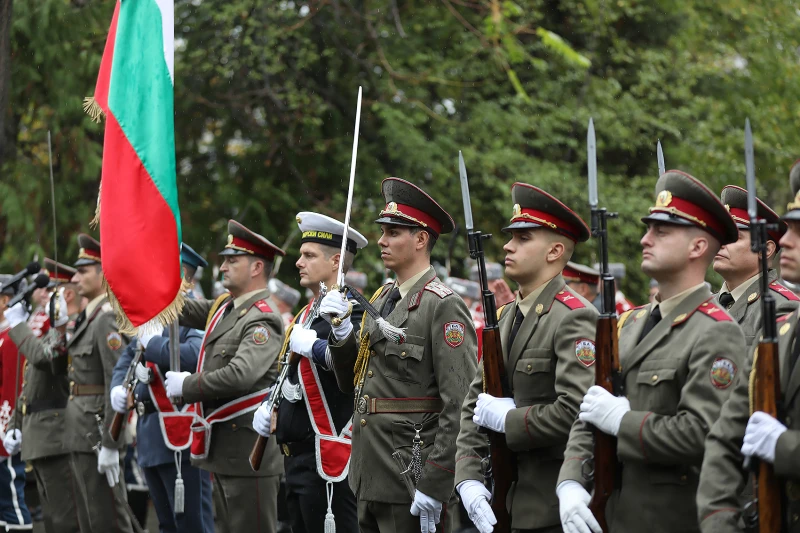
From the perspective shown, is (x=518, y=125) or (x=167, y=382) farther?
(x=518, y=125)

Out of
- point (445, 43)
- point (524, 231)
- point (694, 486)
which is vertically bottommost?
point (445, 43)

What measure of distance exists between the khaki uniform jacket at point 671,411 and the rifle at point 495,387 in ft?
2.01

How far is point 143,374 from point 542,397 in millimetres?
3928

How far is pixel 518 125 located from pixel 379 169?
2.12m

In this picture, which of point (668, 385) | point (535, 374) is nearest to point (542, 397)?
point (535, 374)

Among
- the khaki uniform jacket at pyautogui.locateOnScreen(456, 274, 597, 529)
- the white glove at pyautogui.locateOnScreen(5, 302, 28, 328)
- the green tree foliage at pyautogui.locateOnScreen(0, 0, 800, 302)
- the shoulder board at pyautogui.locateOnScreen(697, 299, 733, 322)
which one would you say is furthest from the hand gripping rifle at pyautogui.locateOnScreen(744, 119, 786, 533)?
the green tree foliage at pyautogui.locateOnScreen(0, 0, 800, 302)

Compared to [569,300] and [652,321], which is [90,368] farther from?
[652,321]

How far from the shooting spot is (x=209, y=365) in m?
7.27

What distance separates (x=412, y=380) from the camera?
5.45 metres

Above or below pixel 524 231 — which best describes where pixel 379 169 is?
below

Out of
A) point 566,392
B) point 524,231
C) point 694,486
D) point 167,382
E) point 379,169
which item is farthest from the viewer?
point 379,169

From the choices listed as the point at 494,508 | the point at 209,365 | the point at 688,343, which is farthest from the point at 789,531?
the point at 209,365

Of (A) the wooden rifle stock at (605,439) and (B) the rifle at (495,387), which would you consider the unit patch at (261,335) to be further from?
(A) the wooden rifle stock at (605,439)

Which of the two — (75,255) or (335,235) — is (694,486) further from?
(75,255)
